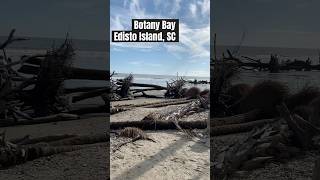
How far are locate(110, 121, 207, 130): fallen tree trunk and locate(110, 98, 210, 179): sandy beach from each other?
0.06 metres

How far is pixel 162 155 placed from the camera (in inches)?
191

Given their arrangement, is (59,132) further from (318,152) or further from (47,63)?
(318,152)

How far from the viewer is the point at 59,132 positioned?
3.69m

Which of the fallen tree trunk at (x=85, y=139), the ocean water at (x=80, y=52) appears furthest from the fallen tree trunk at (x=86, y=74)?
the fallen tree trunk at (x=85, y=139)

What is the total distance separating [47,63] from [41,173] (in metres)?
0.99

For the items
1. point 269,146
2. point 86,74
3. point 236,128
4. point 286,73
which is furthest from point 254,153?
point 86,74

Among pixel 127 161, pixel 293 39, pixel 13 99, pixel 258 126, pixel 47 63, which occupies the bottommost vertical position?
pixel 127 161

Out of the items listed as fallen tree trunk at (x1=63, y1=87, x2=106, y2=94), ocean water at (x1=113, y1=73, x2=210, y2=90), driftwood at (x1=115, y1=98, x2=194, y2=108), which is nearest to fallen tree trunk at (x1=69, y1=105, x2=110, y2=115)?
fallen tree trunk at (x1=63, y1=87, x2=106, y2=94)

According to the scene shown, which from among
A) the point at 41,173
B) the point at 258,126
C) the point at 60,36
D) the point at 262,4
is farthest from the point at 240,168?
the point at 60,36

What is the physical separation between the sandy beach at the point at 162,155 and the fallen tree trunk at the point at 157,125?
2.3 inches

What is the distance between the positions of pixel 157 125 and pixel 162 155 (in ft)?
1.63

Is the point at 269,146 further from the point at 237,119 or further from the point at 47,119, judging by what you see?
the point at 47,119

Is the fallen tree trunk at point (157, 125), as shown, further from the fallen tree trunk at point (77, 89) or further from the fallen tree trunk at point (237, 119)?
the fallen tree trunk at point (77, 89)

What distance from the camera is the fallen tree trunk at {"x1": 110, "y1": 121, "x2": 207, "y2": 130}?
195 inches
